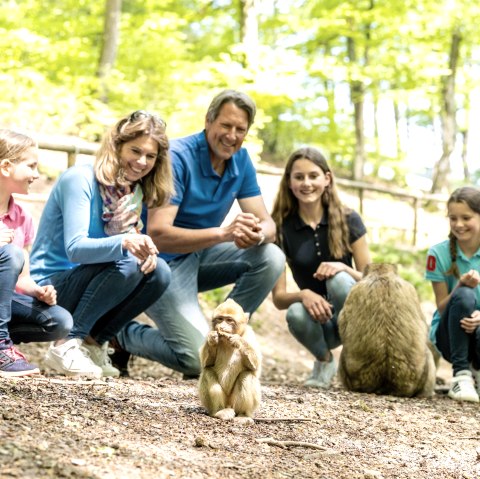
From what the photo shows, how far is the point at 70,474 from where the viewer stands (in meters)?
2.39

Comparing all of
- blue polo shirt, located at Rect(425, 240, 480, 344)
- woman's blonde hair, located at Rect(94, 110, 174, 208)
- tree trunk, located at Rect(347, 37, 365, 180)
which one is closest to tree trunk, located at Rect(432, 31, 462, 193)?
tree trunk, located at Rect(347, 37, 365, 180)

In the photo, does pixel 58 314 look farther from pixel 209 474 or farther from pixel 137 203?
pixel 209 474

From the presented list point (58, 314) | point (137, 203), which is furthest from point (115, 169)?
point (58, 314)

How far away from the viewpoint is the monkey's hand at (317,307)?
17.7 ft

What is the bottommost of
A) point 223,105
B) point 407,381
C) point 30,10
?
point 407,381

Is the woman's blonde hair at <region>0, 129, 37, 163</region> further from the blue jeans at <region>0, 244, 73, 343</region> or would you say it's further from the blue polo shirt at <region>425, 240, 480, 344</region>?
the blue polo shirt at <region>425, 240, 480, 344</region>

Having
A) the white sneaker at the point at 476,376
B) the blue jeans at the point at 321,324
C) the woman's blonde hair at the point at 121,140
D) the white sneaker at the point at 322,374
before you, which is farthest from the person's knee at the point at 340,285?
the woman's blonde hair at the point at 121,140

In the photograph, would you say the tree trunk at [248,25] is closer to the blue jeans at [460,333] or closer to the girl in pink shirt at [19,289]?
the blue jeans at [460,333]

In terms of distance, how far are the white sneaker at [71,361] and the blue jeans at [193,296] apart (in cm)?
80

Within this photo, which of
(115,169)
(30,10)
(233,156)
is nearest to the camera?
(115,169)

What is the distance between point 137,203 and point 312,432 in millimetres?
1864

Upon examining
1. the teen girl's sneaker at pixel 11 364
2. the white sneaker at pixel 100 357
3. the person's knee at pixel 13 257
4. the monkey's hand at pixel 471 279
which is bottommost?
the white sneaker at pixel 100 357

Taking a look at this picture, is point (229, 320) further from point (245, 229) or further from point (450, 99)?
point (450, 99)

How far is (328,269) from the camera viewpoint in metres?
5.50
